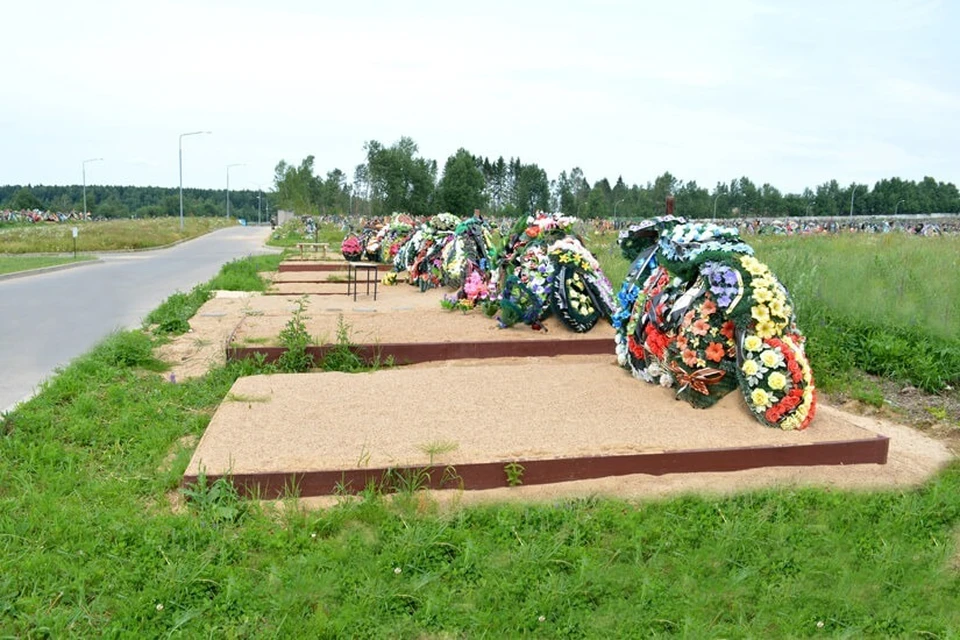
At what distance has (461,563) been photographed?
3.77 metres

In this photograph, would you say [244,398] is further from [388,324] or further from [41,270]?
[41,270]

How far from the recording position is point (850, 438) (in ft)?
17.6

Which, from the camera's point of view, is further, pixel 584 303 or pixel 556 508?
pixel 584 303

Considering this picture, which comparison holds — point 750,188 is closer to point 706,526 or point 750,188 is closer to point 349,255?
point 349,255

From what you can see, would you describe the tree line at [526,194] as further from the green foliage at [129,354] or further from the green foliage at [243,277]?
the green foliage at [129,354]

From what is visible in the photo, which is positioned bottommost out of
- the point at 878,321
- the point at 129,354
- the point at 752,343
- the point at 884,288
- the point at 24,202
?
the point at 129,354

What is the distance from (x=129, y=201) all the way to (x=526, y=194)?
8865cm

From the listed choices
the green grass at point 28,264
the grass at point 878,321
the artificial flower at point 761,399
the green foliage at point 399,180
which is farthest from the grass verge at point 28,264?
the green foliage at point 399,180

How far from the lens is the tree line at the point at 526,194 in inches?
1951

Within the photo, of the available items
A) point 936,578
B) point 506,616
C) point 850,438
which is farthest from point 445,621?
point 850,438

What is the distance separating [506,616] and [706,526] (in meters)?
1.41

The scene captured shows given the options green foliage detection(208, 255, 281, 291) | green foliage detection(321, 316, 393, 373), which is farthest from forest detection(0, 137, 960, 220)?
green foliage detection(321, 316, 393, 373)

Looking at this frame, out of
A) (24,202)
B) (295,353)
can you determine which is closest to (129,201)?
(24,202)

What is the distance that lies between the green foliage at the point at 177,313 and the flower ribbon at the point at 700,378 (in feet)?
22.3
